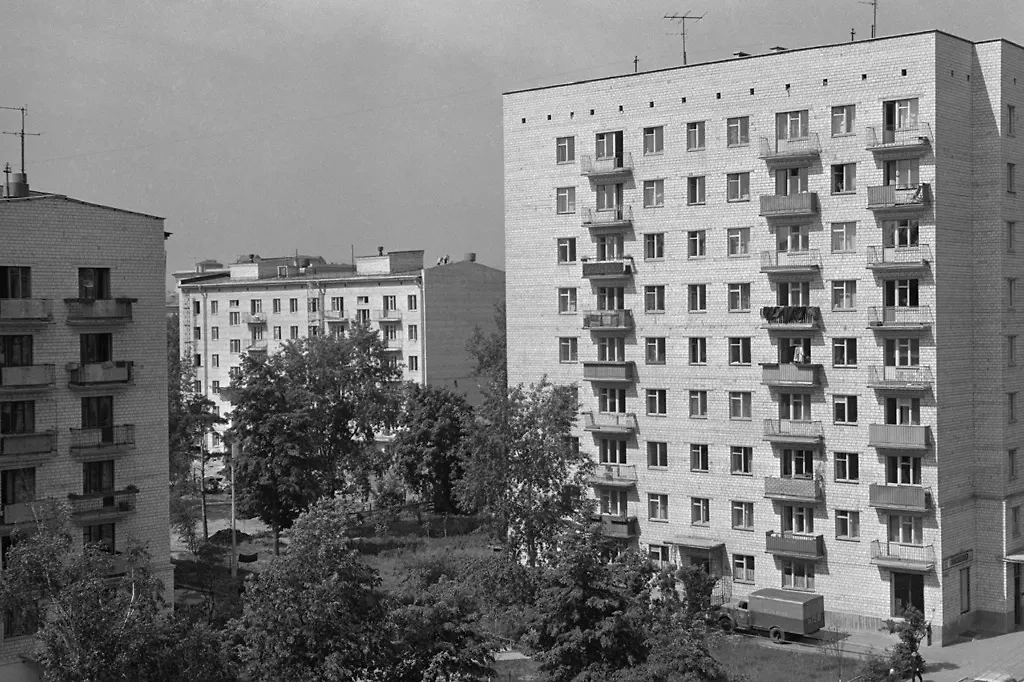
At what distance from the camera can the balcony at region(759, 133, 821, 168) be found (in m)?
45.0

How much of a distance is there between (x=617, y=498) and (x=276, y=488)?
15881 mm

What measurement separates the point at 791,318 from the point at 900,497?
7.66 metres

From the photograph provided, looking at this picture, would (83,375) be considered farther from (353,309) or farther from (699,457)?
(353,309)

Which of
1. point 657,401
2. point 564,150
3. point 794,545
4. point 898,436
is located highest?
point 564,150

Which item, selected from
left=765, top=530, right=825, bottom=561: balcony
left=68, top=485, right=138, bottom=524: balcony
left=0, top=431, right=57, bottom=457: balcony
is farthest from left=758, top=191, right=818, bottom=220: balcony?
left=0, top=431, right=57, bottom=457: balcony

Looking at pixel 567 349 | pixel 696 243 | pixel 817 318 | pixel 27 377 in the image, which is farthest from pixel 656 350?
pixel 27 377

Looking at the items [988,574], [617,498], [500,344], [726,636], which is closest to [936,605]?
[988,574]

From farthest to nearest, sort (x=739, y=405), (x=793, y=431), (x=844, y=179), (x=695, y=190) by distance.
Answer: (x=695, y=190), (x=739, y=405), (x=793, y=431), (x=844, y=179)

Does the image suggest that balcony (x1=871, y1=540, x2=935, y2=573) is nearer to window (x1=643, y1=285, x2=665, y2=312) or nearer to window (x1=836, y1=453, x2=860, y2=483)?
window (x1=836, y1=453, x2=860, y2=483)

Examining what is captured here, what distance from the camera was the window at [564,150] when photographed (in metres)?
50.9

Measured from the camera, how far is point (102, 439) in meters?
37.3

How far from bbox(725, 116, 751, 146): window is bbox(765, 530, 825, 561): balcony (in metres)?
15.1

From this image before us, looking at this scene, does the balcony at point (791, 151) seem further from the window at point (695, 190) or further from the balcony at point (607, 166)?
the balcony at point (607, 166)

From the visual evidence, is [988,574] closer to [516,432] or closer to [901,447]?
[901,447]
